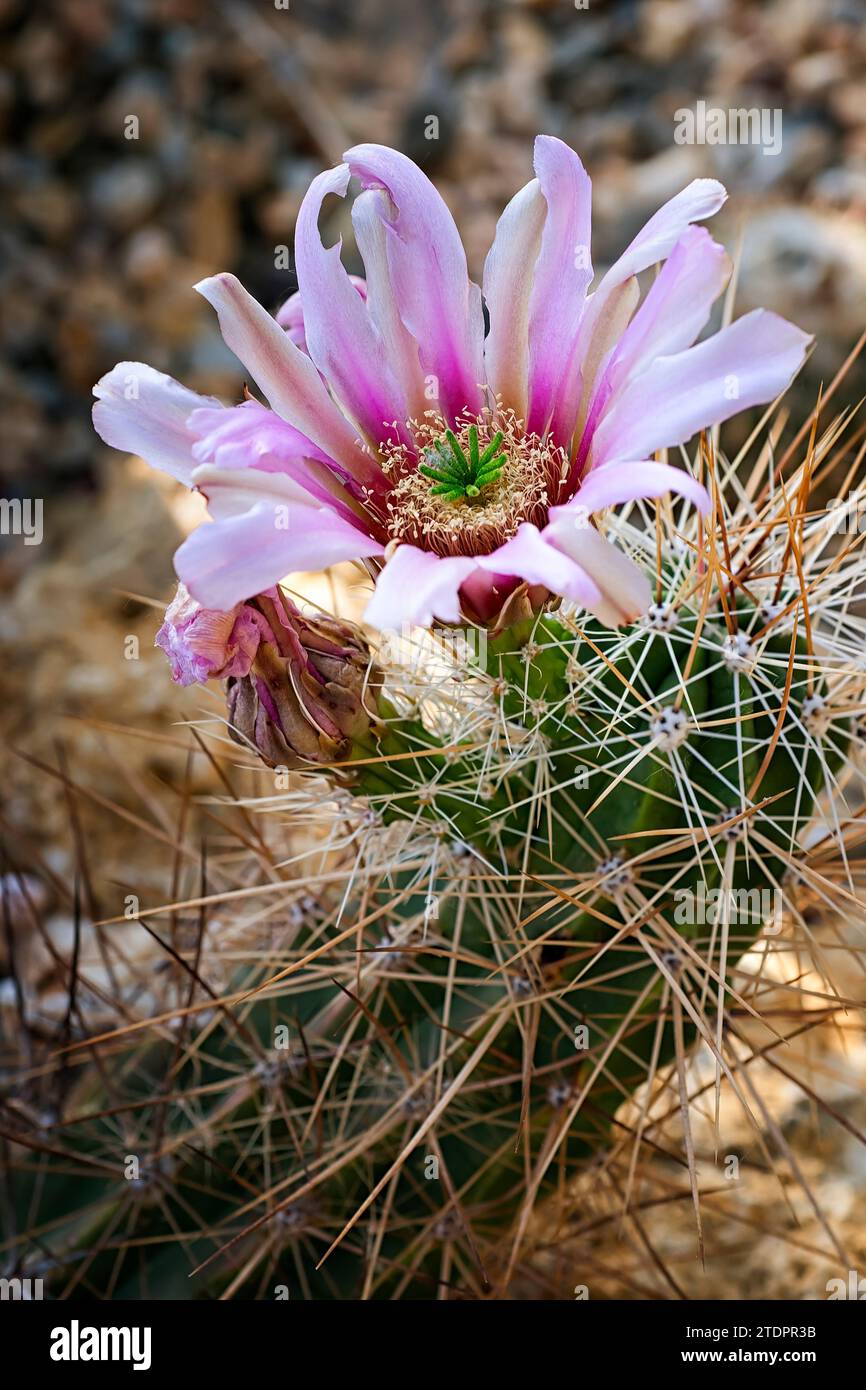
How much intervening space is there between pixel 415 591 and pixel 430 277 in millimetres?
266

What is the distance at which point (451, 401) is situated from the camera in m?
0.87

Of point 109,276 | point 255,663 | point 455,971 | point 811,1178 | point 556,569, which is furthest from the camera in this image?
point 109,276

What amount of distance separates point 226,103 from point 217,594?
2855 millimetres

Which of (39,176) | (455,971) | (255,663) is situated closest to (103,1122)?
(455,971)

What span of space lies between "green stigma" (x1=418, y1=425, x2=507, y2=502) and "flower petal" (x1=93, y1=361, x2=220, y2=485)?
0.16 m

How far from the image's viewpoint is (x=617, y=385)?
75cm

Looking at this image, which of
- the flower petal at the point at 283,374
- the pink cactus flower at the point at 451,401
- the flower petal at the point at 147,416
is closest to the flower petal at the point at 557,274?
the pink cactus flower at the point at 451,401

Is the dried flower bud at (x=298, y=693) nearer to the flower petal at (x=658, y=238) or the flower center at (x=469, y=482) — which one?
the flower center at (x=469, y=482)

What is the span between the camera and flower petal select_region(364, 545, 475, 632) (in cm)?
62

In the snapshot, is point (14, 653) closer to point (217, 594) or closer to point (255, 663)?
point (255, 663)

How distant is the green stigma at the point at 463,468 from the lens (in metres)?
0.82

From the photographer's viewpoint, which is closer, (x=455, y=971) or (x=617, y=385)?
(x=617, y=385)

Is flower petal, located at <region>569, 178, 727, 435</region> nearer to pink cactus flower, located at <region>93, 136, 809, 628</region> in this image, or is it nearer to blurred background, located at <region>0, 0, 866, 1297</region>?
pink cactus flower, located at <region>93, 136, 809, 628</region>

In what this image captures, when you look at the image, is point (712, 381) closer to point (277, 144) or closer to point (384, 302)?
point (384, 302)
